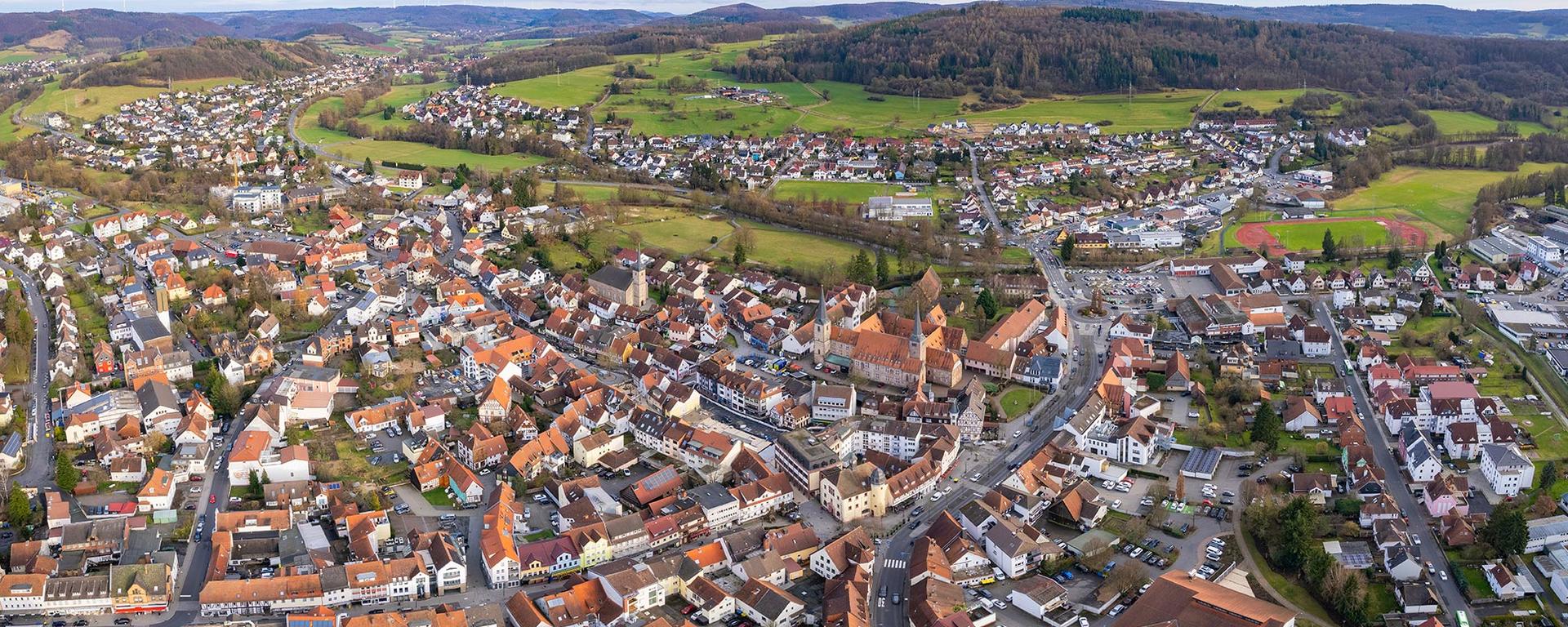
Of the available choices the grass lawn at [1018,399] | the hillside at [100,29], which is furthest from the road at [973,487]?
the hillside at [100,29]

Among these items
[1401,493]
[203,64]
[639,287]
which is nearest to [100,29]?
[203,64]

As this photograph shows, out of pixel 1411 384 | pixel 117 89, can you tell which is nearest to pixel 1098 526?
pixel 1411 384

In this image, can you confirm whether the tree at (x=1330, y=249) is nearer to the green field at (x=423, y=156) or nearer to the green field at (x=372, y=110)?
the green field at (x=423, y=156)

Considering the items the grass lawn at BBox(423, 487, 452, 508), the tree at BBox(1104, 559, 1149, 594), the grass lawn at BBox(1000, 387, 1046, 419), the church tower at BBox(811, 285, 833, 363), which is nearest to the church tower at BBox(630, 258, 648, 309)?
the church tower at BBox(811, 285, 833, 363)

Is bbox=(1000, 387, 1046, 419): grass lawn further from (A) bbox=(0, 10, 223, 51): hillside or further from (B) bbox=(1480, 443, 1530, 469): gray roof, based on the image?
(A) bbox=(0, 10, 223, 51): hillside

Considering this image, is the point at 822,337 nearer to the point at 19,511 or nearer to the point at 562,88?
the point at 19,511

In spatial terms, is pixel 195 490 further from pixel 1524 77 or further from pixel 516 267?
pixel 1524 77
